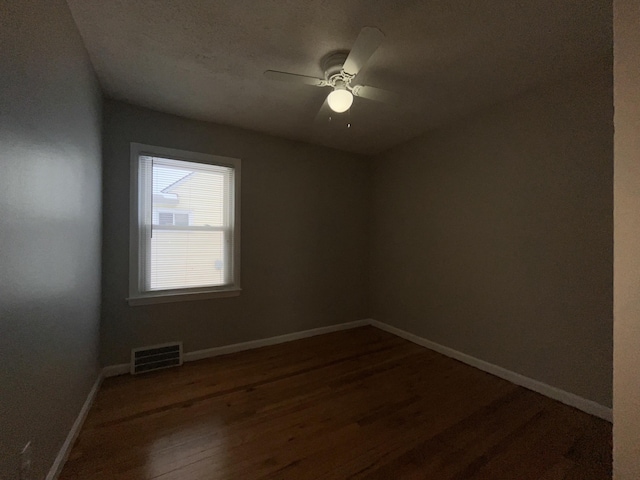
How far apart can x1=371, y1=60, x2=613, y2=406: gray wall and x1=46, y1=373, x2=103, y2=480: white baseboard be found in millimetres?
3249

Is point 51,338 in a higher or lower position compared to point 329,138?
lower

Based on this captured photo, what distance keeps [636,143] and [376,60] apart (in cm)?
164

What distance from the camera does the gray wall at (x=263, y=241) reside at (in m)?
2.40

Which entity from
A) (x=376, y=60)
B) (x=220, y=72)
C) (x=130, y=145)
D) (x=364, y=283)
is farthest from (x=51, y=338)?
(x=364, y=283)

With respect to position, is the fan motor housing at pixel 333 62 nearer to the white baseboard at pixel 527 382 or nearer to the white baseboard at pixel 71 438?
the white baseboard at pixel 71 438

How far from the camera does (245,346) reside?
3.00m

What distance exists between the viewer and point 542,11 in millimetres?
1457

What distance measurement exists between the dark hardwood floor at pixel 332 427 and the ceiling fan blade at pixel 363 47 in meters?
2.41

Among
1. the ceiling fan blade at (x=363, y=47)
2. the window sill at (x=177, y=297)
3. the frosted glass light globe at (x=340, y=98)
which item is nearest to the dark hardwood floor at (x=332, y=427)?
the window sill at (x=177, y=297)

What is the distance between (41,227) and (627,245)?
2.23 m

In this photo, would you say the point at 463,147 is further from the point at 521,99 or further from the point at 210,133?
the point at 210,133

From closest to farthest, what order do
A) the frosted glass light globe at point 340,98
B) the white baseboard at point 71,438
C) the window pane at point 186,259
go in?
1. the white baseboard at point 71,438
2. the frosted glass light globe at point 340,98
3. the window pane at point 186,259

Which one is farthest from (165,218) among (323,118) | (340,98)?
(340,98)

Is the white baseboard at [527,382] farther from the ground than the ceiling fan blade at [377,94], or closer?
closer
